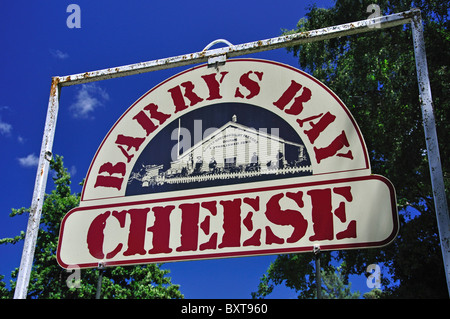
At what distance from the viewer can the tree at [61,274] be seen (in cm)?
1791

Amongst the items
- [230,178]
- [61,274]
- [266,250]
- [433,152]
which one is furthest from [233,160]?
[61,274]

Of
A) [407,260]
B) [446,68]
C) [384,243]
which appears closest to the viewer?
[384,243]

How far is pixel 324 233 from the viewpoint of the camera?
3256 millimetres

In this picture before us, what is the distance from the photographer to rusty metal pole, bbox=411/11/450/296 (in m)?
2.83

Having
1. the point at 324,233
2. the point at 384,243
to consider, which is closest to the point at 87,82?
the point at 324,233

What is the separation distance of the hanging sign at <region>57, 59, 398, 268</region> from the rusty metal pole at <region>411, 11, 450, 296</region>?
0.31 m

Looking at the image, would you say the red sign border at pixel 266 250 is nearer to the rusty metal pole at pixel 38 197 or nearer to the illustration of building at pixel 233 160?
the illustration of building at pixel 233 160

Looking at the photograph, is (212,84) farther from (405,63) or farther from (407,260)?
(407,260)

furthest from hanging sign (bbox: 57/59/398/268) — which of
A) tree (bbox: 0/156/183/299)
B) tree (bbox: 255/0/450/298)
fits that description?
tree (bbox: 0/156/183/299)

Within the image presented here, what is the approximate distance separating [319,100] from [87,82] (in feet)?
7.33

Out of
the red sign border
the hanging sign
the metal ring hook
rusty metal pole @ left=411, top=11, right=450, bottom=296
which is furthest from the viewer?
the metal ring hook

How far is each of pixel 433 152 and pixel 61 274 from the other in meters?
18.2

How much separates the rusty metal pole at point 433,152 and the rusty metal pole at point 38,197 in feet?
10.1

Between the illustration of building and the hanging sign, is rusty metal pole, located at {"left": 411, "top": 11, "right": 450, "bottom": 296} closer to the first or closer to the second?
the hanging sign
